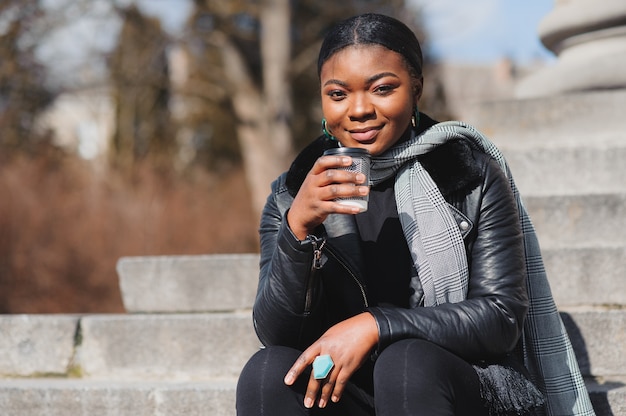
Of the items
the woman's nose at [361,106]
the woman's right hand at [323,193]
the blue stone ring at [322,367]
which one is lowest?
the blue stone ring at [322,367]

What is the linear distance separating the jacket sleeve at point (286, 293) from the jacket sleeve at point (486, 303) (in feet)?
0.60

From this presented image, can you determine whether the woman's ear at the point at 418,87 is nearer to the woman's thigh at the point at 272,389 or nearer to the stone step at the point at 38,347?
the woman's thigh at the point at 272,389

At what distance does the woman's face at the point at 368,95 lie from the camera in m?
2.06

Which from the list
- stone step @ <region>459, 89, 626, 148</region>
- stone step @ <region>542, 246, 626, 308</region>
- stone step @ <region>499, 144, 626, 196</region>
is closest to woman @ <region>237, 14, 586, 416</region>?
stone step @ <region>542, 246, 626, 308</region>

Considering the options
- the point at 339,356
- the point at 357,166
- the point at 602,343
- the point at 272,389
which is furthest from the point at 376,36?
the point at 602,343

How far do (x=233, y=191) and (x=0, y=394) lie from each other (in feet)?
33.3

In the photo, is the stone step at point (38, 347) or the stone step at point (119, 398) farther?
the stone step at point (38, 347)

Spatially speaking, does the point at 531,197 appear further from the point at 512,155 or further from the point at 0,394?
the point at 0,394

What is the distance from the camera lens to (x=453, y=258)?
199 centimetres

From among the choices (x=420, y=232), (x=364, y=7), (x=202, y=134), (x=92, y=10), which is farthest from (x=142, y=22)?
(x=420, y=232)

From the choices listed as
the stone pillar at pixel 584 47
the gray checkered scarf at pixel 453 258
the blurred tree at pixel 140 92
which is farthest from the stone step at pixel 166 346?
the blurred tree at pixel 140 92

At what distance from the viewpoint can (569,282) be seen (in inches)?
123

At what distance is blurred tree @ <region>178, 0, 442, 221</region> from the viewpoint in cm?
1191

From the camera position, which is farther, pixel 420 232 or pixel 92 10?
pixel 92 10
